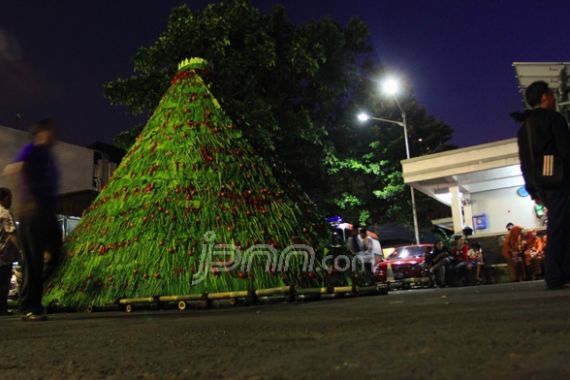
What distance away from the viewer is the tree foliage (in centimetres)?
1587

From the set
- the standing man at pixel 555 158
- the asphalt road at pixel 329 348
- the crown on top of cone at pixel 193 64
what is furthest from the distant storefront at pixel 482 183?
the asphalt road at pixel 329 348

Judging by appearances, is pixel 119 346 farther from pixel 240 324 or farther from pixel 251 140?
pixel 251 140

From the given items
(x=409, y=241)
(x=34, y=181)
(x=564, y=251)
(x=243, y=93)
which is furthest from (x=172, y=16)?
(x=409, y=241)

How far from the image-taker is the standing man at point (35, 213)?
15.5 feet

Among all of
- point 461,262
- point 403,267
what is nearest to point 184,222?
point 461,262

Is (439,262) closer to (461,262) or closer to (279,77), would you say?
(461,262)

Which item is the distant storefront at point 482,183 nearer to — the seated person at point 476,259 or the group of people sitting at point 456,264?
the seated person at point 476,259

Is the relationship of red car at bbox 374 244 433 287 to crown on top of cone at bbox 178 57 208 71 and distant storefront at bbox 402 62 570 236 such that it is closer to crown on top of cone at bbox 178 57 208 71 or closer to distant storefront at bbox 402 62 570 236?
distant storefront at bbox 402 62 570 236

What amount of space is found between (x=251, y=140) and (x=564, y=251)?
434cm

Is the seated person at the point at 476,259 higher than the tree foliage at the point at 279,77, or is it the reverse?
the tree foliage at the point at 279,77

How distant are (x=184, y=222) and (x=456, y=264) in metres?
7.99

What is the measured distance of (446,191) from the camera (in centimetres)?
1909

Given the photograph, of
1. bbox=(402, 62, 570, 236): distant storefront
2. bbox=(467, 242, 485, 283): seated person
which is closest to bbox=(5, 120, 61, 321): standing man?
bbox=(467, 242, 485, 283): seated person

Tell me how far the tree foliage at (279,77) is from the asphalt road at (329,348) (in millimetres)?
10622
